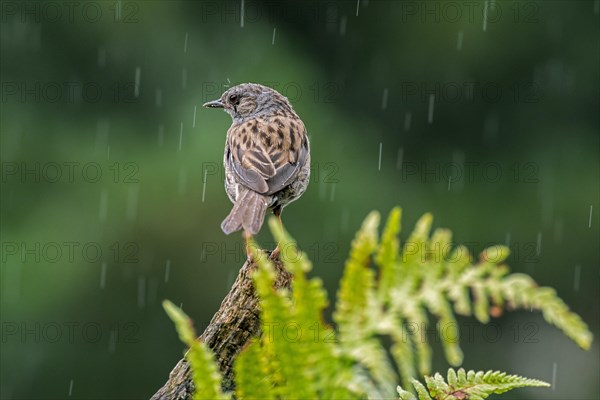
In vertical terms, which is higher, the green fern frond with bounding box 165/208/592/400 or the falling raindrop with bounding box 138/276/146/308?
the green fern frond with bounding box 165/208/592/400

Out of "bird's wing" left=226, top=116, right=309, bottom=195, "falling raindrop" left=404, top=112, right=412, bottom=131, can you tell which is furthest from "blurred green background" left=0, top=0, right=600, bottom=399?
"bird's wing" left=226, top=116, right=309, bottom=195

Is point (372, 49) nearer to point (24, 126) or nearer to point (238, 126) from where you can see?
point (24, 126)

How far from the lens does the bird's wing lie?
5605mm

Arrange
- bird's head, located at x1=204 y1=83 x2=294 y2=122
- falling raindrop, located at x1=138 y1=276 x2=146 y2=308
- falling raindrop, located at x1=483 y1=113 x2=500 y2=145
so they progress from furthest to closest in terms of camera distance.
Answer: falling raindrop, located at x1=483 y1=113 x2=500 y2=145, falling raindrop, located at x1=138 y1=276 x2=146 y2=308, bird's head, located at x1=204 y1=83 x2=294 y2=122

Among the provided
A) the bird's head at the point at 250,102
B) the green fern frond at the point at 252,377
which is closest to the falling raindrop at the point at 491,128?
the bird's head at the point at 250,102

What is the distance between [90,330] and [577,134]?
7173 millimetres

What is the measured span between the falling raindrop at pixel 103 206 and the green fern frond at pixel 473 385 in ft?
41.9

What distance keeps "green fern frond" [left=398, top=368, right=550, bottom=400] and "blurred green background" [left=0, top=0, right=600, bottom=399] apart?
11.3m

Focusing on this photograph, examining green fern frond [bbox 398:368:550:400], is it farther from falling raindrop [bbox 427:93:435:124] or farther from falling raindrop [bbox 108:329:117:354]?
falling raindrop [bbox 427:93:435:124]

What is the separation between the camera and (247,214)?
16.9 feet

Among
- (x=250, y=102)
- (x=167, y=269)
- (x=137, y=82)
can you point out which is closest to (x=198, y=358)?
(x=250, y=102)

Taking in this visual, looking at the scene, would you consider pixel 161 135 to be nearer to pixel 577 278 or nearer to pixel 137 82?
pixel 137 82

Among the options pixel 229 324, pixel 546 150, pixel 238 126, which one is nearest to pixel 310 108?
pixel 546 150

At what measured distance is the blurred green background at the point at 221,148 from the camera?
13688 millimetres
